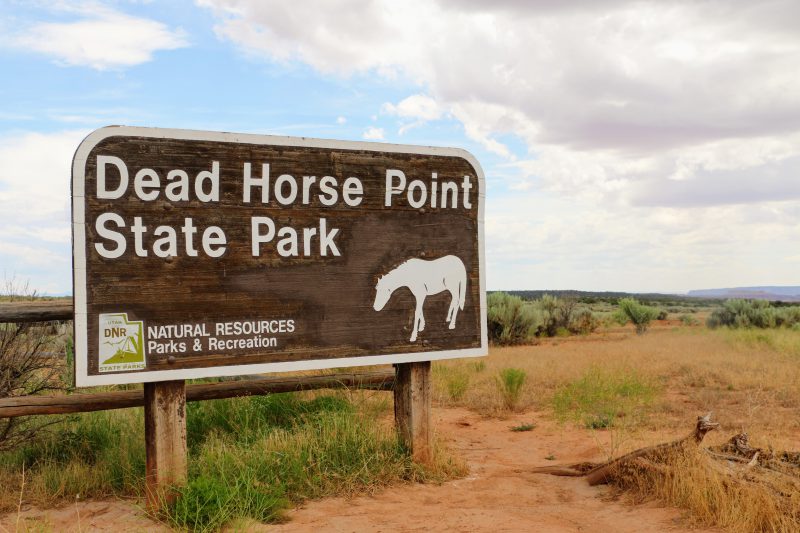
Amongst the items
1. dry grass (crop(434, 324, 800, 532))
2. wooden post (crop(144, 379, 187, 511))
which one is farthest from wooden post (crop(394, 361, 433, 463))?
wooden post (crop(144, 379, 187, 511))

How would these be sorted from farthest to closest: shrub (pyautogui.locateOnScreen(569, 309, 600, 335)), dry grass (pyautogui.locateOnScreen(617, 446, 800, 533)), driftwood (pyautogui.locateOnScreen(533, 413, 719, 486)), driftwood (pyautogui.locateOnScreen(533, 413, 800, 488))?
shrub (pyautogui.locateOnScreen(569, 309, 600, 335)) → driftwood (pyautogui.locateOnScreen(533, 413, 719, 486)) → driftwood (pyautogui.locateOnScreen(533, 413, 800, 488)) → dry grass (pyautogui.locateOnScreen(617, 446, 800, 533))

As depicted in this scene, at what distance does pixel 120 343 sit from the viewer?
5336mm

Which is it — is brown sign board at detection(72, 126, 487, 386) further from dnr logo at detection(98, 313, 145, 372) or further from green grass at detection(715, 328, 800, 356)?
green grass at detection(715, 328, 800, 356)

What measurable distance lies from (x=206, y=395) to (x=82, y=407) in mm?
1042

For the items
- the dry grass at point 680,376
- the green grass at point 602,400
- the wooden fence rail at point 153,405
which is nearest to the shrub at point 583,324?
the dry grass at point 680,376

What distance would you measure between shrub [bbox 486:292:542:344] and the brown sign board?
14.4m

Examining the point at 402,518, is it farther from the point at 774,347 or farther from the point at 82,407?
the point at 774,347

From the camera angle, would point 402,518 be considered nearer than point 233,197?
Yes

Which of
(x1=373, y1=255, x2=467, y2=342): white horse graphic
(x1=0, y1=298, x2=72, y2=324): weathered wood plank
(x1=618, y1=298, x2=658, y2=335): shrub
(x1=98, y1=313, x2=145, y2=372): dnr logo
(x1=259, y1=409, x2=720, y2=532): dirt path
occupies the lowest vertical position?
(x1=259, y1=409, x2=720, y2=532): dirt path

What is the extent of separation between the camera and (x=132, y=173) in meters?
5.48

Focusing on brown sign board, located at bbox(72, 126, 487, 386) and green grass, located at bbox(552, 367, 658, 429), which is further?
green grass, located at bbox(552, 367, 658, 429)

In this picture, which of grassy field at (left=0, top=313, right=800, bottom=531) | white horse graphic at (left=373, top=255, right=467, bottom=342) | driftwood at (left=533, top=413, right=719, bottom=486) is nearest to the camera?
grassy field at (left=0, top=313, right=800, bottom=531)

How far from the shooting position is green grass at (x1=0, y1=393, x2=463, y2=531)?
5.34 m

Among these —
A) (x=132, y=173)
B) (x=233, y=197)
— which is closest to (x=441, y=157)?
(x=233, y=197)
